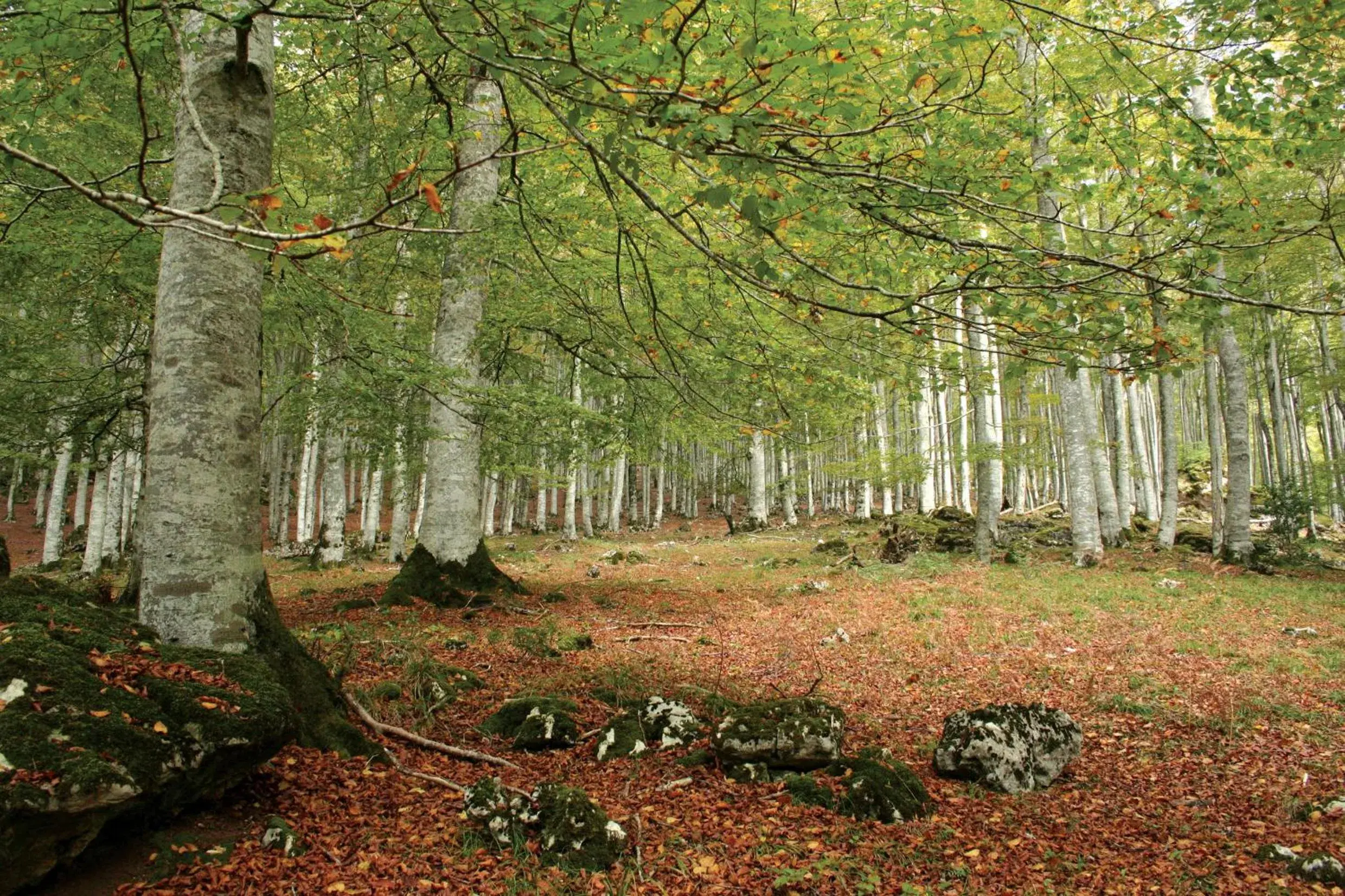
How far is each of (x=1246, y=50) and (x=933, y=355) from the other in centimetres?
238

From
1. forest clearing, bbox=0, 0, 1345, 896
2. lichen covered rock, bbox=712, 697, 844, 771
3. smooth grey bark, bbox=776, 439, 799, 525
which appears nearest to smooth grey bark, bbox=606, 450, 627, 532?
smooth grey bark, bbox=776, 439, 799, 525

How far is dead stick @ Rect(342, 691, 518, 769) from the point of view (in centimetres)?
443

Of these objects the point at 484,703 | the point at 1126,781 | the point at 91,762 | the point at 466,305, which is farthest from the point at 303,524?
the point at 1126,781

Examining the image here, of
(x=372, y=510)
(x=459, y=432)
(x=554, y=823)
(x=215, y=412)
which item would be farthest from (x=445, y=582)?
(x=372, y=510)

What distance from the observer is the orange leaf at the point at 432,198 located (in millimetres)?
1748

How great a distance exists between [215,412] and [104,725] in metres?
1.77

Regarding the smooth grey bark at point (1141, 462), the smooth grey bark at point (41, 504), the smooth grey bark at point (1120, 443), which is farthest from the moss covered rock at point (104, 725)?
the smooth grey bark at point (41, 504)

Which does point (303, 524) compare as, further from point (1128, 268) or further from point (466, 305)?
point (1128, 268)

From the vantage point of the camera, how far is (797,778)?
4379 mm

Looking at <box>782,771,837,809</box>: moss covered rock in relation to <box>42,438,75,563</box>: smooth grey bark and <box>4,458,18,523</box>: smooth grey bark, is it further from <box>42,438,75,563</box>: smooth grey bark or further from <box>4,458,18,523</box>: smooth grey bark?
<box>4,458,18,523</box>: smooth grey bark

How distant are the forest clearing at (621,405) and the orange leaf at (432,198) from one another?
0.25 feet

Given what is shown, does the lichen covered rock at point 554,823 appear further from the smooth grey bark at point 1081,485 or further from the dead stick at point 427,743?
the smooth grey bark at point 1081,485

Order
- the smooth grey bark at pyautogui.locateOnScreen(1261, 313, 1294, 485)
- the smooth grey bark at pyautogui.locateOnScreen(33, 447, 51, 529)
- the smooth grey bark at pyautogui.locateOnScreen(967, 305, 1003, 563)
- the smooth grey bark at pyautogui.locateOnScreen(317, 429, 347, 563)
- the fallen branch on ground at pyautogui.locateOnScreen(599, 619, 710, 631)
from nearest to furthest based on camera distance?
the fallen branch on ground at pyautogui.locateOnScreen(599, 619, 710, 631) < the smooth grey bark at pyautogui.locateOnScreen(967, 305, 1003, 563) < the smooth grey bark at pyautogui.locateOnScreen(317, 429, 347, 563) < the smooth grey bark at pyautogui.locateOnScreen(1261, 313, 1294, 485) < the smooth grey bark at pyautogui.locateOnScreen(33, 447, 51, 529)

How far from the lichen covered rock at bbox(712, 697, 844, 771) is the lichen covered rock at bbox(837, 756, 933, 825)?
0.24 m
